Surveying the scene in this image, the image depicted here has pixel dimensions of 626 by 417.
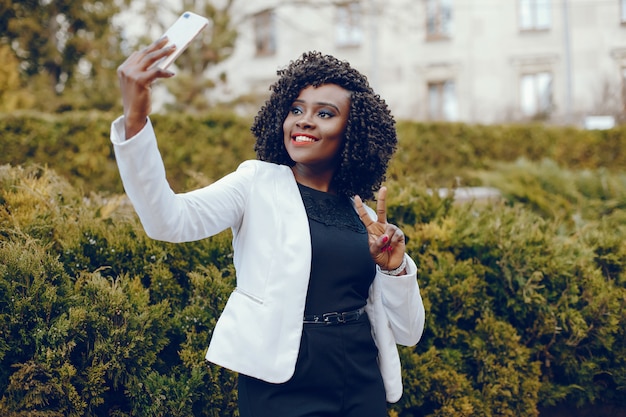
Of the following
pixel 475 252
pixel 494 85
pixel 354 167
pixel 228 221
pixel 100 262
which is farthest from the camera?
pixel 494 85

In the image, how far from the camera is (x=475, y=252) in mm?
3998

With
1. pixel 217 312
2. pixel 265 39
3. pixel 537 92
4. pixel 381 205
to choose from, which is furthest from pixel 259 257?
pixel 265 39

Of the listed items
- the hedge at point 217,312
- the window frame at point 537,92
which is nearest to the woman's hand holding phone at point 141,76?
the hedge at point 217,312

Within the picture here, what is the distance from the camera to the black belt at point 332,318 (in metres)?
2.17

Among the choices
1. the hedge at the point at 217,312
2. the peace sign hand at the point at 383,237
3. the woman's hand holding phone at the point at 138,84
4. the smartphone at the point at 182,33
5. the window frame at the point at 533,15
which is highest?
the window frame at the point at 533,15

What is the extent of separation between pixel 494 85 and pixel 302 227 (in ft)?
71.2

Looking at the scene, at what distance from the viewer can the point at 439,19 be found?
23281 mm

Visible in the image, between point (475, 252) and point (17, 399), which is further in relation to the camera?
point (475, 252)

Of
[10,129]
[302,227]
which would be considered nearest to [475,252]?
[302,227]

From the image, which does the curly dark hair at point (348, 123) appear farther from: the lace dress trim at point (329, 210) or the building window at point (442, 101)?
the building window at point (442, 101)

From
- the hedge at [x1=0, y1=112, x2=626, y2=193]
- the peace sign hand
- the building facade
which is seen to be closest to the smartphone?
the peace sign hand

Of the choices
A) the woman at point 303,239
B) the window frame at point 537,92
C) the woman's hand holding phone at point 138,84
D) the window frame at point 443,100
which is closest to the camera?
the woman's hand holding phone at point 138,84

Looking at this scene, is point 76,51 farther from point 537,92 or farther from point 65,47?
point 537,92

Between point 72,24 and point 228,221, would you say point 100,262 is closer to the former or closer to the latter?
point 228,221
